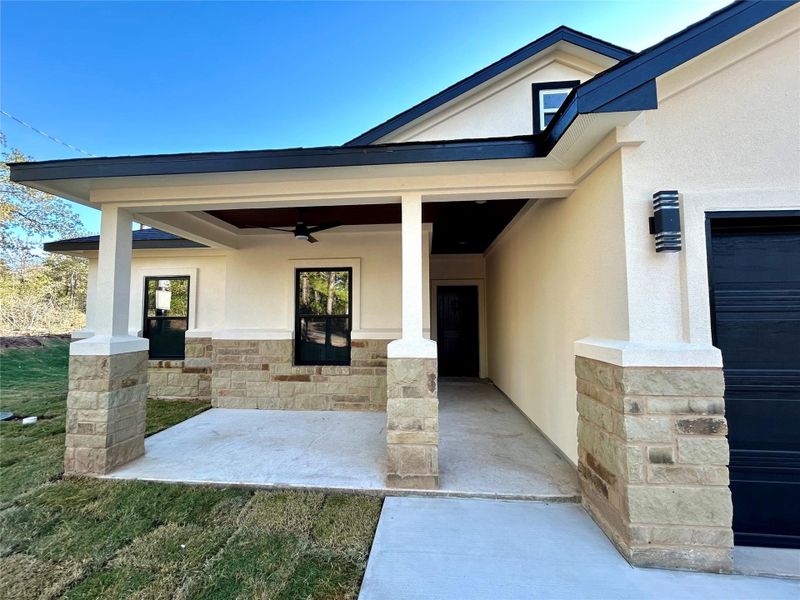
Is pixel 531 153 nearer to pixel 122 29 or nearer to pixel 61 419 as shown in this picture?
pixel 61 419

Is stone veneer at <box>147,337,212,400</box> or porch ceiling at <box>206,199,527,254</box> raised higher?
porch ceiling at <box>206,199,527,254</box>

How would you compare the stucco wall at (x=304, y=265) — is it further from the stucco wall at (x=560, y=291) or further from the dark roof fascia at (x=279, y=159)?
the dark roof fascia at (x=279, y=159)

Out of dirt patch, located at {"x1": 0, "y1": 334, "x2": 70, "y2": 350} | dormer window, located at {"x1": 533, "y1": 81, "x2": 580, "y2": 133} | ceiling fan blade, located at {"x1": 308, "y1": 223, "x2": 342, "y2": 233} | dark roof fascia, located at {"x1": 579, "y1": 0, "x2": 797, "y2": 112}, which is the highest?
dormer window, located at {"x1": 533, "y1": 81, "x2": 580, "y2": 133}

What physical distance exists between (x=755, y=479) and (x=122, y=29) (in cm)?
1289

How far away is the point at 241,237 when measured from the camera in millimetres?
5637

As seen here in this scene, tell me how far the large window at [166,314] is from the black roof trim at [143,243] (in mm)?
675

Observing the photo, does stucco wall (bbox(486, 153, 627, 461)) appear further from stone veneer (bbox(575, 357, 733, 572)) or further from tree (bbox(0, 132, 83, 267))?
tree (bbox(0, 132, 83, 267))

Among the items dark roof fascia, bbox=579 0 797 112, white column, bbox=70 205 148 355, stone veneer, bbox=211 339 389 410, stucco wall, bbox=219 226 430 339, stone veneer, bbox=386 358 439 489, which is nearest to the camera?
dark roof fascia, bbox=579 0 797 112

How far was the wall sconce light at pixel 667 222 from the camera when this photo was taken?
80.4 inches

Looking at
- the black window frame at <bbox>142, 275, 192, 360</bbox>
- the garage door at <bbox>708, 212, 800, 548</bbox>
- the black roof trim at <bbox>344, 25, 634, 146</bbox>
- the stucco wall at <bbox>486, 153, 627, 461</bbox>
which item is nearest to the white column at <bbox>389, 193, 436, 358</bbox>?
the stucco wall at <bbox>486, 153, 627, 461</bbox>

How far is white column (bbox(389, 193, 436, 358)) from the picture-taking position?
2842mm

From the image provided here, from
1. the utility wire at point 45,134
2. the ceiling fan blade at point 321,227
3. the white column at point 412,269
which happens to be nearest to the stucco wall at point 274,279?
the ceiling fan blade at point 321,227

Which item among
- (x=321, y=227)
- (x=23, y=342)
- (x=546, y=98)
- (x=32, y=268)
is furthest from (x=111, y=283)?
(x=32, y=268)

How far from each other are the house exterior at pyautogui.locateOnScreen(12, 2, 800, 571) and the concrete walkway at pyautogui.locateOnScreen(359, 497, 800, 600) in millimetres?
150
